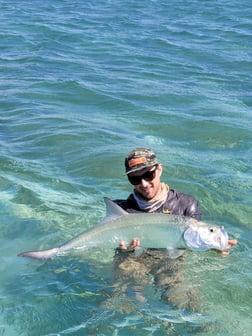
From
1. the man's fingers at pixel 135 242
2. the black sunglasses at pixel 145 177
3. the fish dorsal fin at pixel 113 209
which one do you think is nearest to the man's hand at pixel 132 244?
the man's fingers at pixel 135 242

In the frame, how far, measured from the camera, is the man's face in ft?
18.1

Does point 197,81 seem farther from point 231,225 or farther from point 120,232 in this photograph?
point 120,232

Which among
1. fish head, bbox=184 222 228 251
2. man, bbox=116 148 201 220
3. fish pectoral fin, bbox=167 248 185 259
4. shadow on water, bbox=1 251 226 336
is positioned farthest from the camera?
shadow on water, bbox=1 251 226 336

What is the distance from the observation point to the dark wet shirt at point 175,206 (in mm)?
5867

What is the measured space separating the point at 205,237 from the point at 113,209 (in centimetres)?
90

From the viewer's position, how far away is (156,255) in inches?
232

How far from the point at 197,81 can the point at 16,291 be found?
10123mm

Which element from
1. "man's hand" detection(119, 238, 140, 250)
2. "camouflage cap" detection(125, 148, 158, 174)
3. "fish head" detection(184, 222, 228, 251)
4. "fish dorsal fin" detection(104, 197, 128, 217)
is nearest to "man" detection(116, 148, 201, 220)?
"camouflage cap" detection(125, 148, 158, 174)

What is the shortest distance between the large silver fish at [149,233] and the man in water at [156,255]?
230 millimetres

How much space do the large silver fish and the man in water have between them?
0.23 metres

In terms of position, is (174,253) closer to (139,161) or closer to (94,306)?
(139,161)

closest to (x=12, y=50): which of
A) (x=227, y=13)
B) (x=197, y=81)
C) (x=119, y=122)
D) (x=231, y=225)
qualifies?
(x=197, y=81)

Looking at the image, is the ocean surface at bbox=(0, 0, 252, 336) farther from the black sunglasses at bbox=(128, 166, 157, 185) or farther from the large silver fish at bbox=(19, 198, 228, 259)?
the black sunglasses at bbox=(128, 166, 157, 185)

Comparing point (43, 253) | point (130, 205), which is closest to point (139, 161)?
point (130, 205)
